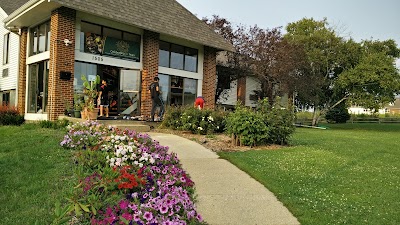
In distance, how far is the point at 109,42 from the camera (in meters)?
16.5

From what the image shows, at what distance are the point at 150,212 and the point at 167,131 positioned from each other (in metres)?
10.3

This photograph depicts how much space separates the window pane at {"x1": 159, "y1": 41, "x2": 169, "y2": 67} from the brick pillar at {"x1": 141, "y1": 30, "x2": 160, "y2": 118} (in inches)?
38.7

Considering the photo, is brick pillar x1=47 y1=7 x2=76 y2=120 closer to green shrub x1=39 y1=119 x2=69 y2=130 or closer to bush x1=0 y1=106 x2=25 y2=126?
green shrub x1=39 y1=119 x2=69 y2=130

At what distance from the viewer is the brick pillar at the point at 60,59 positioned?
14008mm

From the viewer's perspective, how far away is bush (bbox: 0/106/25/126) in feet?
52.3

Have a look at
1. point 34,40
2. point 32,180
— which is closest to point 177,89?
point 34,40

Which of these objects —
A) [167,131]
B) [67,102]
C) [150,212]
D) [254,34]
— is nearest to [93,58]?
[67,102]

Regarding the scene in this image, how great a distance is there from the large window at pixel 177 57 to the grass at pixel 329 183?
10883mm

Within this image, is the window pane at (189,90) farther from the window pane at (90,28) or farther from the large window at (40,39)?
the large window at (40,39)

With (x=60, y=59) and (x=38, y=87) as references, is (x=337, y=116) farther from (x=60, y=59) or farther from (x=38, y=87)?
(x=60, y=59)

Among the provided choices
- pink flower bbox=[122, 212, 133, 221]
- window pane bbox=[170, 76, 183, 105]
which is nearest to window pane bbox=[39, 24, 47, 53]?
window pane bbox=[170, 76, 183, 105]

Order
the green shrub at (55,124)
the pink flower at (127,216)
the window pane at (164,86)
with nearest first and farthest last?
the pink flower at (127,216), the green shrub at (55,124), the window pane at (164,86)

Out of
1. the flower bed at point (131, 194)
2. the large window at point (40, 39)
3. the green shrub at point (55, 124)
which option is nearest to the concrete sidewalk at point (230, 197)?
the flower bed at point (131, 194)

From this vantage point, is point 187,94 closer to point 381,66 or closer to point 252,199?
point 252,199
